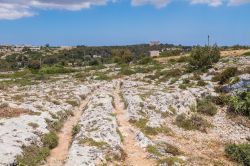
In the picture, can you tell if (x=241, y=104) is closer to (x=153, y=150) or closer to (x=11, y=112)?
(x=153, y=150)

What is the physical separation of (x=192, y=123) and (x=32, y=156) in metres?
18.0

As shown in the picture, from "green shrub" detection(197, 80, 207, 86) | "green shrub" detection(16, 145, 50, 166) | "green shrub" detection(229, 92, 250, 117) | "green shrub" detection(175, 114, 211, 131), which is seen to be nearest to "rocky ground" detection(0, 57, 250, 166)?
"green shrub" detection(175, 114, 211, 131)

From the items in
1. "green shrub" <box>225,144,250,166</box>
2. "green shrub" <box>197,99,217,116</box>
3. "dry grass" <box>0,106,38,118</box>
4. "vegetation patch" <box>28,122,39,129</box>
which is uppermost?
"dry grass" <box>0,106,38,118</box>

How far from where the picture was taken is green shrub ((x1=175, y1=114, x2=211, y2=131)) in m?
39.3

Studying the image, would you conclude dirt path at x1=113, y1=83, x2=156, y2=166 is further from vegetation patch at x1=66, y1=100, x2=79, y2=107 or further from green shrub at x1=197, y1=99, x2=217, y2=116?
green shrub at x1=197, y1=99, x2=217, y2=116

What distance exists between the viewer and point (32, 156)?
26953mm

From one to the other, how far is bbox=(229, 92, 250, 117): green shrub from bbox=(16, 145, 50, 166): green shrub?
24465 mm

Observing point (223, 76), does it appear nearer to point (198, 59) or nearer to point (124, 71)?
point (198, 59)

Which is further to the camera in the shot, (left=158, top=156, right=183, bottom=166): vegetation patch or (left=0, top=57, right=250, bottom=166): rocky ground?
(left=0, top=57, right=250, bottom=166): rocky ground

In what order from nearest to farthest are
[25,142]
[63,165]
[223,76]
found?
[63,165] < [25,142] < [223,76]

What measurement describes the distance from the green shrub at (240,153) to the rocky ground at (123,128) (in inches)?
22.4

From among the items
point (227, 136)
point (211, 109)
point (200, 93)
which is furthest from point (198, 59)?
point (227, 136)

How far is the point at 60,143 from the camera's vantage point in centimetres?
3212

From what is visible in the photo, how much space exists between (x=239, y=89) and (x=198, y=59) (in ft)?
86.8
